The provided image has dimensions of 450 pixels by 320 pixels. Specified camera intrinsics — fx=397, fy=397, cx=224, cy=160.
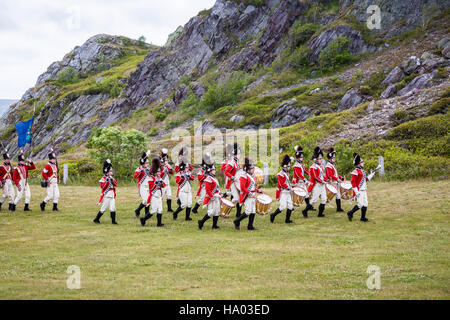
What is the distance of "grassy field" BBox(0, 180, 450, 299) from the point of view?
700 centimetres

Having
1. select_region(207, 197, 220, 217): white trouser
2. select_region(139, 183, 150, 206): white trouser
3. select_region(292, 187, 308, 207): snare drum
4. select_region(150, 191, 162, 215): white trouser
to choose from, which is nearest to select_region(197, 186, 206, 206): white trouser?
select_region(139, 183, 150, 206): white trouser

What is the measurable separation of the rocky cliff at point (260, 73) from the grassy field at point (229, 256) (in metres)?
20.2

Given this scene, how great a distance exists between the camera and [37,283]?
23.8ft

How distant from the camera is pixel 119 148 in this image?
28.6 metres

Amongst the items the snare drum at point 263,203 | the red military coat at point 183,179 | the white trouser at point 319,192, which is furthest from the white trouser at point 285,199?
the red military coat at point 183,179

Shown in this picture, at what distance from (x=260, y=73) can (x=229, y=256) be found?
213ft

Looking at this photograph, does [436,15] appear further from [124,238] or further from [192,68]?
[124,238]

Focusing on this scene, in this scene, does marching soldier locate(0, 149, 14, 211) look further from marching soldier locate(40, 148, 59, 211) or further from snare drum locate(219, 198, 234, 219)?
snare drum locate(219, 198, 234, 219)

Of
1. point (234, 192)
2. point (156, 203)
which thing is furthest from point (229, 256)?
point (234, 192)

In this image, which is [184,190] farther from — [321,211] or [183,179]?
[321,211]

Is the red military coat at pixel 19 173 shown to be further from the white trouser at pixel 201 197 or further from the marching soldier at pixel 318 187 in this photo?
the marching soldier at pixel 318 187

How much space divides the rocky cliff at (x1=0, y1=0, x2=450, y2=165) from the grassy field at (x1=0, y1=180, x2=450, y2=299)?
20203 mm
